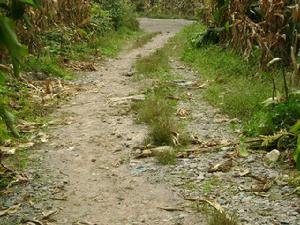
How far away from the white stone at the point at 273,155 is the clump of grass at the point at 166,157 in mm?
881

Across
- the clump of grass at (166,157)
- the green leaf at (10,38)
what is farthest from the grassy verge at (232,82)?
the green leaf at (10,38)

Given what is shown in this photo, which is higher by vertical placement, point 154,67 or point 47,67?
point 47,67

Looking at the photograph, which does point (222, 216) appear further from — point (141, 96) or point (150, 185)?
point (141, 96)

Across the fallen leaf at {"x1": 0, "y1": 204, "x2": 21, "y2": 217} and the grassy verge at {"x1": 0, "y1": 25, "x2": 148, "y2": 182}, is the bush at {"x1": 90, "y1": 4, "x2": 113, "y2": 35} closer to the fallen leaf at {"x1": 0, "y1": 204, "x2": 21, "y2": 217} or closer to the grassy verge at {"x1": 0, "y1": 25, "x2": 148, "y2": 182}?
the grassy verge at {"x1": 0, "y1": 25, "x2": 148, "y2": 182}

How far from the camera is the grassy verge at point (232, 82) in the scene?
20.4 ft

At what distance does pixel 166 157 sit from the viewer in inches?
192

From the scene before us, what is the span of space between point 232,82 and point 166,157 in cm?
348

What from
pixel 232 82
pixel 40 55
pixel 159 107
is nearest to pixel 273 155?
pixel 159 107

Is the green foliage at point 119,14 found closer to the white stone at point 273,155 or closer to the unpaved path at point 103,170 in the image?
the unpaved path at point 103,170

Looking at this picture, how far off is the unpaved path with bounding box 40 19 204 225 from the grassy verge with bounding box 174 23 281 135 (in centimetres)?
125

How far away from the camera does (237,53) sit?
9.96m

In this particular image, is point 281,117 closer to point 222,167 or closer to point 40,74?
point 222,167

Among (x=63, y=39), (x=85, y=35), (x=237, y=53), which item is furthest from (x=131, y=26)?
(x=237, y=53)

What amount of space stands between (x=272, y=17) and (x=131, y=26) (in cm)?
1140
